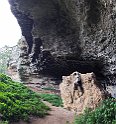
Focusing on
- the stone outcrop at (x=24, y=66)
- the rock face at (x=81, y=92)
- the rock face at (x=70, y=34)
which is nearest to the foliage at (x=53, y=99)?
the rock face at (x=81, y=92)

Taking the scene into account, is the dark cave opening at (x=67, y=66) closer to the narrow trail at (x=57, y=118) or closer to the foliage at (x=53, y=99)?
the foliage at (x=53, y=99)

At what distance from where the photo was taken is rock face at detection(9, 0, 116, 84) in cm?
1612

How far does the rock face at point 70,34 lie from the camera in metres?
16.1

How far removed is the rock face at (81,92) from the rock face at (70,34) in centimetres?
214

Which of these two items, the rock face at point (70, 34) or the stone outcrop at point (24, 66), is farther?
the stone outcrop at point (24, 66)

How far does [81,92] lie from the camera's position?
15.3 meters

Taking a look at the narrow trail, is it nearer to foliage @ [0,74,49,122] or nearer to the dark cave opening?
foliage @ [0,74,49,122]

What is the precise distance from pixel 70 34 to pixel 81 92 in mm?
4394

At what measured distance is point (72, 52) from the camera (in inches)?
731

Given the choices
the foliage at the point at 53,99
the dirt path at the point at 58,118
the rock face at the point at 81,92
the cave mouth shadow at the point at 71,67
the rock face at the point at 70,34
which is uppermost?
the rock face at the point at 70,34

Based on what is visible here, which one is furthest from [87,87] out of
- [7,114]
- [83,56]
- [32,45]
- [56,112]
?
[32,45]

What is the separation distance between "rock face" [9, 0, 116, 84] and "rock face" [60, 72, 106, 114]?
7.02ft

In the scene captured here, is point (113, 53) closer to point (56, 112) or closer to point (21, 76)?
→ point (56, 112)

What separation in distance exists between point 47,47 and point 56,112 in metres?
6.32
